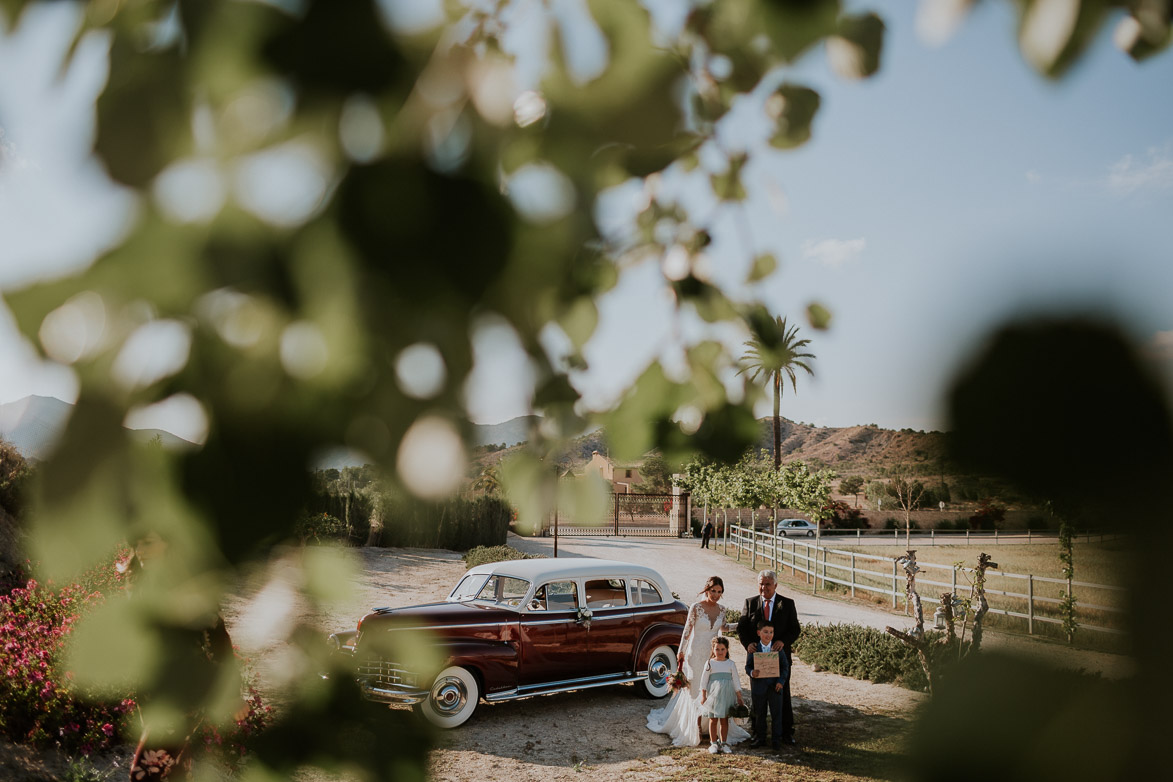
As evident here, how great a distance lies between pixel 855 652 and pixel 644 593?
3749mm

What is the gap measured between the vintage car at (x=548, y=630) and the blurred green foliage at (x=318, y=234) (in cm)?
722

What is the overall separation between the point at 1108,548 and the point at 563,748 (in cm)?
813

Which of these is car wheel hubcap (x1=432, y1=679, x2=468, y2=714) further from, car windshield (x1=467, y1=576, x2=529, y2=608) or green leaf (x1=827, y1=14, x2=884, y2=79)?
green leaf (x1=827, y1=14, x2=884, y2=79)

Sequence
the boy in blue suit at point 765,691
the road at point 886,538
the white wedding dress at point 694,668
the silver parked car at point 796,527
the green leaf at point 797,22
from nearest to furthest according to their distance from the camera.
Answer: the green leaf at point 797,22 < the boy in blue suit at point 765,691 < the white wedding dress at point 694,668 < the road at point 886,538 < the silver parked car at point 796,527

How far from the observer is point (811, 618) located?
14664 mm

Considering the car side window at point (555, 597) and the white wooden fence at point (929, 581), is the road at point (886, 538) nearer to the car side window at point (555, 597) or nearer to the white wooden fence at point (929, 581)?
the white wooden fence at point (929, 581)

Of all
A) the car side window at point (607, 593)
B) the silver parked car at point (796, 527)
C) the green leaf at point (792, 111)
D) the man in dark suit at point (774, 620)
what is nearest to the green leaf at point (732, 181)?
the green leaf at point (792, 111)

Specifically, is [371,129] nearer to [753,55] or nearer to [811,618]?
[753,55]

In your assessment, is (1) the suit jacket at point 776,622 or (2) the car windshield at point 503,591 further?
(2) the car windshield at point 503,591

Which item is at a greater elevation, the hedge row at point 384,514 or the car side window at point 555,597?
the hedge row at point 384,514

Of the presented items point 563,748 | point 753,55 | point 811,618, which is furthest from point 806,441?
point 753,55

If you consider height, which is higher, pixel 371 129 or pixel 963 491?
pixel 371 129

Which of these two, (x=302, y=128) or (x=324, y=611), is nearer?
(x=302, y=128)

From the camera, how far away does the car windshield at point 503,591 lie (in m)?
8.77
